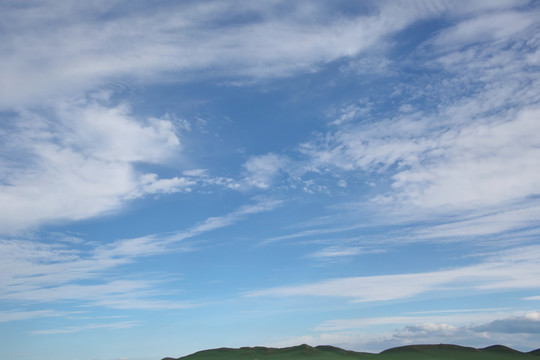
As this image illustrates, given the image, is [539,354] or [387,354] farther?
[539,354]

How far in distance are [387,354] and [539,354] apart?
3861 cm

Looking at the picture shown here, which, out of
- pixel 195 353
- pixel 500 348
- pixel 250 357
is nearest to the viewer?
pixel 250 357

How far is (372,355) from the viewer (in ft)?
303

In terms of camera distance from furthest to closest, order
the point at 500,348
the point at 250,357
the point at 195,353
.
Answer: the point at 500,348 < the point at 195,353 < the point at 250,357

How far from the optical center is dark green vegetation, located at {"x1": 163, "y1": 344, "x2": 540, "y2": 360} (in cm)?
8506

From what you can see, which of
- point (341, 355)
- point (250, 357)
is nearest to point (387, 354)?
point (341, 355)

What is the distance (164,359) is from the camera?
92.3 meters

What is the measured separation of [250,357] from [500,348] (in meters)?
60.3

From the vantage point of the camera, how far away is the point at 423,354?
9262cm

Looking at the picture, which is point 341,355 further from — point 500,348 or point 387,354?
point 500,348

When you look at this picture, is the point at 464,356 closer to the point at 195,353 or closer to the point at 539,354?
the point at 539,354

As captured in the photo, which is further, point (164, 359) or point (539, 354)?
point (539, 354)

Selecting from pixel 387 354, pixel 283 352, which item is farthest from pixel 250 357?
pixel 387 354

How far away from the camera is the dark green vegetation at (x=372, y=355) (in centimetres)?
8506
